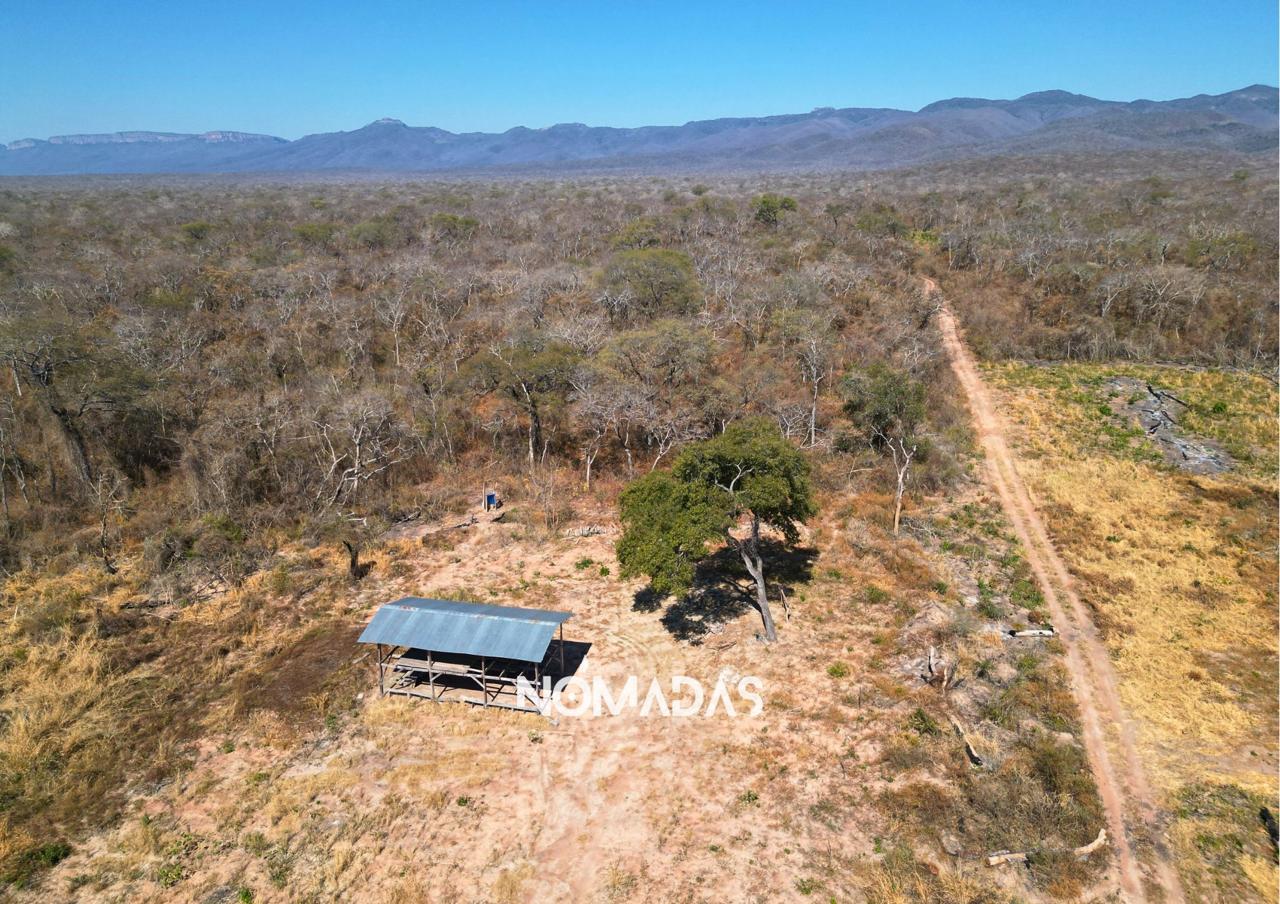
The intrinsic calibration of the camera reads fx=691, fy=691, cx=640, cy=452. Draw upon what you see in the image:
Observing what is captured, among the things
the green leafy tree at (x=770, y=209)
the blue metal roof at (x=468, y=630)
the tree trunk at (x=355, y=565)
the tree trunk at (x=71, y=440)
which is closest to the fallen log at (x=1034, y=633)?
the blue metal roof at (x=468, y=630)

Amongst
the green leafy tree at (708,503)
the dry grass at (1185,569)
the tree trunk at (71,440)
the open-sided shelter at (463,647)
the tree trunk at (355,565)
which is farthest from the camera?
the tree trunk at (71,440)

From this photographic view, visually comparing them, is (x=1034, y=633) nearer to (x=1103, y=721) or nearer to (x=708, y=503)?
(x=1103, y=721)

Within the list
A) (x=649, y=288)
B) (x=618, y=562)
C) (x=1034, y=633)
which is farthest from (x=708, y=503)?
(x=649, y=288)

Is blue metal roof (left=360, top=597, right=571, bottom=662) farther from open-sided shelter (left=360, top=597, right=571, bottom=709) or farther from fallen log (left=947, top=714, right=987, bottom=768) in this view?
fallen log (left=947, top=714, right=987, bottom=768)

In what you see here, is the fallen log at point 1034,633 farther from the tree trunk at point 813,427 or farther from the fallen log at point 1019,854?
the tree trunk at point 813,427

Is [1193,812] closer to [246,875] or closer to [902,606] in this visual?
[902,606]

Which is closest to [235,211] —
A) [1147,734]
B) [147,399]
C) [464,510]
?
[147,399]

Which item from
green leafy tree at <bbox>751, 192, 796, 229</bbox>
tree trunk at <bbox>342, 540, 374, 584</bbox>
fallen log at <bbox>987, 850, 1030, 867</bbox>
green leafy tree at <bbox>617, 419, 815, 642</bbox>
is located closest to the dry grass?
fallen log at <bbox>987, 850, 1030, 867</bbox>
